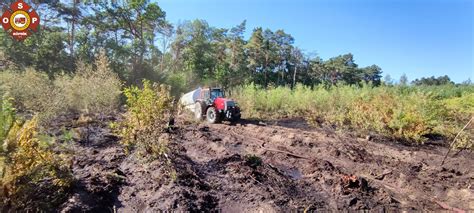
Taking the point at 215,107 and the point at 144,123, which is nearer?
the point at 144,123

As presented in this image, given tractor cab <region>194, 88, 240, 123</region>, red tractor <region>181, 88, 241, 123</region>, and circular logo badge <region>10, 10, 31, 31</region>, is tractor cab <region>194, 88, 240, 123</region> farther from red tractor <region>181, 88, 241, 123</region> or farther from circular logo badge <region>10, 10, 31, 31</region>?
circular logo badge <region>10, 10, 31, 31</region>

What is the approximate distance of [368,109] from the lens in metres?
9.71

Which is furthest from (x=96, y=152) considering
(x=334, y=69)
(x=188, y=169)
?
(x=334, y=69)

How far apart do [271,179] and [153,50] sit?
25.1 metres

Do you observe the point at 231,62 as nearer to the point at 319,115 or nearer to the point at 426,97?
the point at 319,115

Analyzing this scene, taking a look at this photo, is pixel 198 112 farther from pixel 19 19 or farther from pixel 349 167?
pixel 19 19

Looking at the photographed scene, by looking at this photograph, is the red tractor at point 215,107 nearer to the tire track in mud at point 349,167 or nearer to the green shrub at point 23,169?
the tire track in mud at point 349,167

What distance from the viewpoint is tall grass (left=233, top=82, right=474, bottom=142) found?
8.31 metres

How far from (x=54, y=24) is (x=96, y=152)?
67.4 ft

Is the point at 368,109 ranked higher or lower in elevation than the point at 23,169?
higher

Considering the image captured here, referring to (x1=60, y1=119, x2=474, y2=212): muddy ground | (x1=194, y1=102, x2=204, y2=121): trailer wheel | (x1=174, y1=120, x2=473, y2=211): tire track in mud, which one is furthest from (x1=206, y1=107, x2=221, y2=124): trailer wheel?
(x1=60, y1=119, x2=474, y2=212): muddy ground

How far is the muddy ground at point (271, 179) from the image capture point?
3680 mm

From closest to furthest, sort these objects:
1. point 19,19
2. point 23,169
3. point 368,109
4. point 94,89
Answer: point 23,169
point 94,89
point 368,109
point 19,19

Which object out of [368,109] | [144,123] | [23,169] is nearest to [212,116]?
[368,109]
